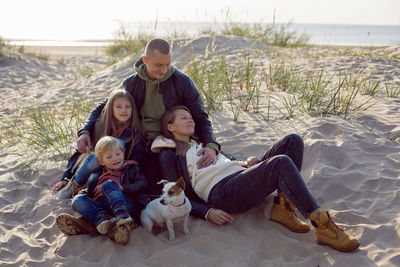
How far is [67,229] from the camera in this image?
9.85 ft

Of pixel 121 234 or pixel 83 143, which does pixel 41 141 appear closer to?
pixel 83 143

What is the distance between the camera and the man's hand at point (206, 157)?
10.7 feet

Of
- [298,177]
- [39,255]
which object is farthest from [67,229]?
[298,177]

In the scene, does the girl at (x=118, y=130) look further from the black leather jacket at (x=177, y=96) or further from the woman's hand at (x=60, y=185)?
the black leather jacket at (x=177, y=96)

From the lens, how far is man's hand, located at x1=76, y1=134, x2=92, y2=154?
11.5ft

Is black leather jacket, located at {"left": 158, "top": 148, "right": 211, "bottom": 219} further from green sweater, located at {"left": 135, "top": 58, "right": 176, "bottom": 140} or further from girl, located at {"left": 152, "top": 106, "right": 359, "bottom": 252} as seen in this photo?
green sweater, located at {"left": 135, "top": 58, "right": 176, "bottom": 140}

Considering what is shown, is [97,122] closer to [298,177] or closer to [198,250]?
[198,250]

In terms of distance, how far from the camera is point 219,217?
301 centimetres

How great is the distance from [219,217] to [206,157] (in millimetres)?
551

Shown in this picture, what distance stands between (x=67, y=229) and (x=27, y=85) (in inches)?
312

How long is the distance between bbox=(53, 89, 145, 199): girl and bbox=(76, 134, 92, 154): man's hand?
0.27 feet

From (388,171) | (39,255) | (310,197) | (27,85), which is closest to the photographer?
(310,197)

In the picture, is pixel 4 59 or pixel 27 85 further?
pixel 4 59

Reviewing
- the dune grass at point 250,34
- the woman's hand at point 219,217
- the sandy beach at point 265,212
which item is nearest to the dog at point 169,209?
the sandy beach at point 265,212
